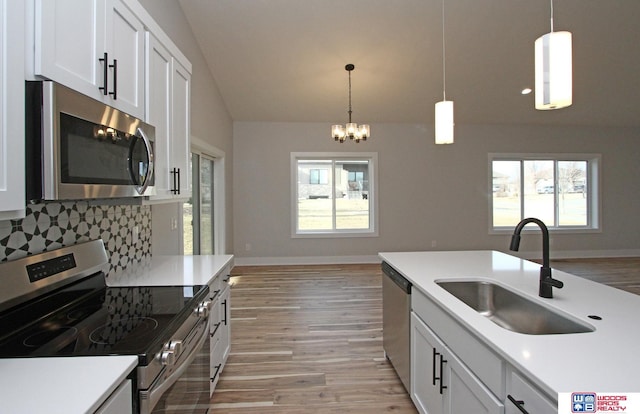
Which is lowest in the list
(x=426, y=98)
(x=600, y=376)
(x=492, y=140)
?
(x=600, y=376)

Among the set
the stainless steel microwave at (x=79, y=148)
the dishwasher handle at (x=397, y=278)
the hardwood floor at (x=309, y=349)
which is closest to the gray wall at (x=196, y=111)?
the hardwood floor at (x=309, y=349)

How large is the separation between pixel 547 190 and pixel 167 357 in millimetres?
7751

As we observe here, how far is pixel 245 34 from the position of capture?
4.26m

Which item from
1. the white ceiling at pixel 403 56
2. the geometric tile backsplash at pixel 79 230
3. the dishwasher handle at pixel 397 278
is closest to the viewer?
the geometric tile backsplash at pixel 79 230

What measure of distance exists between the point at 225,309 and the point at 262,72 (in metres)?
3.70

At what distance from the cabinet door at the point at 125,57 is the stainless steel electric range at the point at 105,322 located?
2.40ft

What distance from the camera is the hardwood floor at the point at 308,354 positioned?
226 cm

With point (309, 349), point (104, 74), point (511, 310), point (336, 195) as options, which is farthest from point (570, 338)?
point (336, 195)

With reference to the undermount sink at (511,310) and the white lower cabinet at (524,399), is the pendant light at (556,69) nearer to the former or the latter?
the undermount sink at (511,310)

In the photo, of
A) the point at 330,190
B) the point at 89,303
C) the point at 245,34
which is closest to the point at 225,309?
the point at 89,303

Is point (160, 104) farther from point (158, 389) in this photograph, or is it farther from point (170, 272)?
point (158, 389)

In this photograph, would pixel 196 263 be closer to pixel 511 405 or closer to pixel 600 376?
pixel 511 405

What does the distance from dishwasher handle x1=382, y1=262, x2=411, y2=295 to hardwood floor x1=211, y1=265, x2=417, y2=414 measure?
75cm
